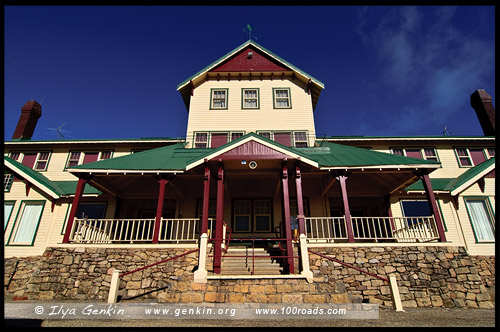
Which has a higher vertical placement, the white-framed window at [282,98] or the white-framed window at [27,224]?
the white-framed window at [282,98]

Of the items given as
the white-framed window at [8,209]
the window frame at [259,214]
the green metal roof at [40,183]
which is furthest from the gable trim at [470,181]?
the white-framed window at [8,209]

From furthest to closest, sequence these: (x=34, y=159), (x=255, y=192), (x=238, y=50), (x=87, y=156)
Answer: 1. (x=238, y=50)
2. (x=87, y=156)
3. (x=34, y=159)
4. (x=255, y=192)

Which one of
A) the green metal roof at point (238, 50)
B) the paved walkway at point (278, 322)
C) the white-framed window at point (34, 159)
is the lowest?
the paved walkway at point (278, 322)

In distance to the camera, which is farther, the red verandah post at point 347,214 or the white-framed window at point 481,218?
the white-framed window at point 481,218

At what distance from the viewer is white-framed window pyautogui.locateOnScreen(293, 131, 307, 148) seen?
16125 mm

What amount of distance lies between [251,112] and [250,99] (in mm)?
996

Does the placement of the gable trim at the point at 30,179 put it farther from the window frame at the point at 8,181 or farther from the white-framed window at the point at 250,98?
the white-framed window at the point at 250,98

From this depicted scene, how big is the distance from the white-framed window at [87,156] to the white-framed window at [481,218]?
20.9 metres

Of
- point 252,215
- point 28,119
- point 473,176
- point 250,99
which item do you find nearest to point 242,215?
point 252,215

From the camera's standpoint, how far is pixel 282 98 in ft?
57.5

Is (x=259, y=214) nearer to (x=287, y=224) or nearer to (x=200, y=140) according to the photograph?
(x=287, y=224)

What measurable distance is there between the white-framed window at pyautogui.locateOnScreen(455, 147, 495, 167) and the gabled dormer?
922 centimetres

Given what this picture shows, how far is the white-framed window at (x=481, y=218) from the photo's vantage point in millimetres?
13828

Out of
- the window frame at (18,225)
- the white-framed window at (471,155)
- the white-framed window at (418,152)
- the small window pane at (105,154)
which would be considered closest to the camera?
the window frame at (18,225)
